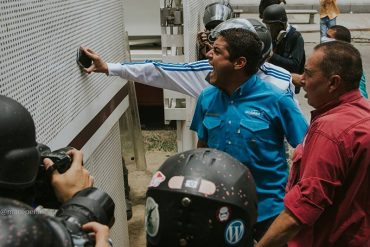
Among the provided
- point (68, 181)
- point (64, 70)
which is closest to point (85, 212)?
point (68, 181)

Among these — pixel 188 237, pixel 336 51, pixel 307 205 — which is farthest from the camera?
pixel 336 51

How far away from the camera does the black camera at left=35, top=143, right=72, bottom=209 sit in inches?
62.7

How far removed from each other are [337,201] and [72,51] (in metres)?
1.55

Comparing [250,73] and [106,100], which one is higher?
[250,73]

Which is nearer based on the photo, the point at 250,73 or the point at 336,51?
the point at 336,51

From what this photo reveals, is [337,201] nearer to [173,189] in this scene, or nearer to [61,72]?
[173,189]

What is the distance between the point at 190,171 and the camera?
1.62 meters

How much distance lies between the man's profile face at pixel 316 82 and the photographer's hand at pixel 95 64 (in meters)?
1.17

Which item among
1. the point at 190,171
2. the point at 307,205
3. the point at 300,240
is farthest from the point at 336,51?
the point at 190,171

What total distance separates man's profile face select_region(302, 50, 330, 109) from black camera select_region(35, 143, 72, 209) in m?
1.31

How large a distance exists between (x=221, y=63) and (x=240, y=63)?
0.37 feet

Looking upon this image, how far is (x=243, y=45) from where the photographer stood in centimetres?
272

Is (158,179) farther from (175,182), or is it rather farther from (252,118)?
(252,118)

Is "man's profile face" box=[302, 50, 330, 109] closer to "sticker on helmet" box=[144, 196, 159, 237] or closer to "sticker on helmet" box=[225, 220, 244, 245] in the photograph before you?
"sticker on helmet" box=[225, 220, 244, 245]
